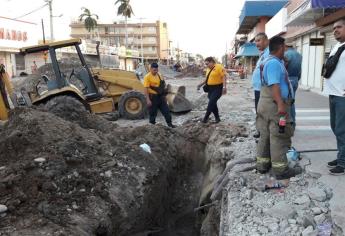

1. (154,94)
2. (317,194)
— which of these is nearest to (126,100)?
(154,94)

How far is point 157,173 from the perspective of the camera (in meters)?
7.00

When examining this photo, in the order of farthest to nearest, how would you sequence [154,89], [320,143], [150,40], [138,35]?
[138,35]
[150,40]
[154,89]
[320,143]

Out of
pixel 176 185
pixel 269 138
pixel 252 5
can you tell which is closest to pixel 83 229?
pixel 269 138

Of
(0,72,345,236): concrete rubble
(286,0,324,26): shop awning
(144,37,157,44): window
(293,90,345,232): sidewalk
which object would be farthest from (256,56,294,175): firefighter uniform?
(144,37,157,44): window

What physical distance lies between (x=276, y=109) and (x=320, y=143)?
7.50ft

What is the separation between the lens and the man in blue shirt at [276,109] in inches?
186

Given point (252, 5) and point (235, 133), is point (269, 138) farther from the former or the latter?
point (252, 5)

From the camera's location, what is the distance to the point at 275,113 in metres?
4.82

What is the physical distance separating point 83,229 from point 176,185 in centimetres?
368

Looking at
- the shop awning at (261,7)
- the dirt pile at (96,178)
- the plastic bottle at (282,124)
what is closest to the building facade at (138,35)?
the shop awning at (261,7)

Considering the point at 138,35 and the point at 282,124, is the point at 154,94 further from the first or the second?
the point at 138,35

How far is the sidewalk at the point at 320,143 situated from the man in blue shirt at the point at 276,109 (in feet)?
1.81

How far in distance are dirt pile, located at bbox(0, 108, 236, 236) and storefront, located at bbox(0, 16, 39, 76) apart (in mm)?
31129

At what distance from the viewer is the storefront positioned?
1474 inches
